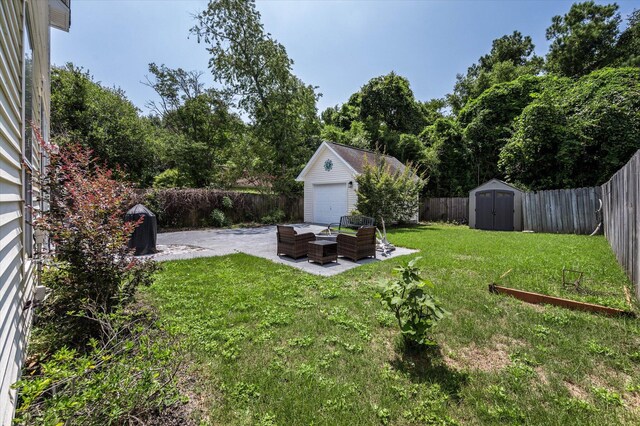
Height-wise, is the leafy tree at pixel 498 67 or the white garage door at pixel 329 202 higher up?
the leafy tree at pixel 498 67

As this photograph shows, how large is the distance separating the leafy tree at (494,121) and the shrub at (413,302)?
17627mm

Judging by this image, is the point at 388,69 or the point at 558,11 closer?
the point at 558,11

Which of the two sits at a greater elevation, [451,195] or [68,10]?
[68,10]

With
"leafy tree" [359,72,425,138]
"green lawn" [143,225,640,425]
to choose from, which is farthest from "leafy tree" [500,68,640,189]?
"green lawn" [143,225,640,425]

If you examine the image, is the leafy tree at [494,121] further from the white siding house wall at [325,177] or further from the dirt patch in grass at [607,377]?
the dirt patch in grass at [607,377]

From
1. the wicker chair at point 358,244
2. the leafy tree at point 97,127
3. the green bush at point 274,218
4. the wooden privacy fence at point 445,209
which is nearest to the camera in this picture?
the wicker chair at point 358,244

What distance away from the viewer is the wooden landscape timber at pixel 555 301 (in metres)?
3.41

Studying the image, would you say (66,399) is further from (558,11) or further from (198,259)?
(558,11)

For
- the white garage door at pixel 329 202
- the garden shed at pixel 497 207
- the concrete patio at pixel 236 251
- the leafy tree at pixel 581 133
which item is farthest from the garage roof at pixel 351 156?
the concrete patio at pixel 236 251

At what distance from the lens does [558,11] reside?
926 inches

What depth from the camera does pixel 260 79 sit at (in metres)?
19.6

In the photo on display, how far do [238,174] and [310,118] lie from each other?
26.2 feet

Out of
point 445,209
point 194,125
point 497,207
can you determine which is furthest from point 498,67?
point 194,125

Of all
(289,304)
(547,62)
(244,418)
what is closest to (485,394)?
(244,418)
